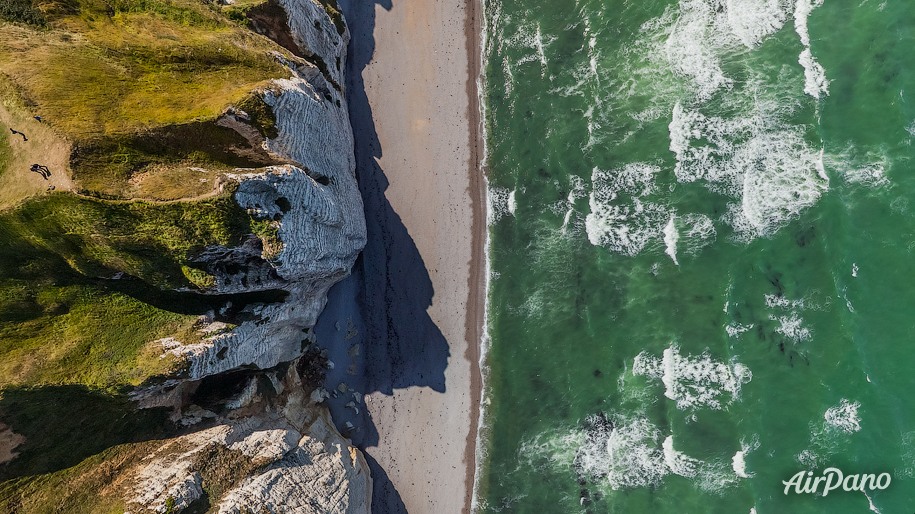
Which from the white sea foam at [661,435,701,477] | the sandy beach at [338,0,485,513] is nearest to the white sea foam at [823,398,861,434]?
the white sea foam at [661,435,701,477]

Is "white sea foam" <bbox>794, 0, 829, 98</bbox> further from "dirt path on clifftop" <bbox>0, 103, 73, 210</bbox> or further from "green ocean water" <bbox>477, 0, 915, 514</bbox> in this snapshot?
"dirt path on clifftop" <bbox>0, 103, 73, 210</bbox>

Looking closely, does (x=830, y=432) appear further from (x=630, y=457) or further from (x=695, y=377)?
(x=630, y=457)

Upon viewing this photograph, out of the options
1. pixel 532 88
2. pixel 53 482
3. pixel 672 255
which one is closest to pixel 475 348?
pixel 672 255

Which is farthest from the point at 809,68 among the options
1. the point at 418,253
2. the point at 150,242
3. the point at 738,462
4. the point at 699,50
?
the point at 150,242

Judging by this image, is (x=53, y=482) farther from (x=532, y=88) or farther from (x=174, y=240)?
(x=532, y=88)

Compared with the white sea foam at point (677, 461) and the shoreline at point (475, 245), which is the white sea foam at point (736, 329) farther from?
the shoreline at point (475, 245)
